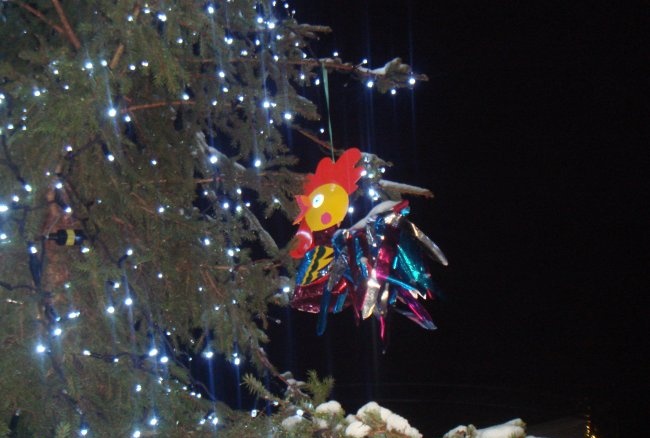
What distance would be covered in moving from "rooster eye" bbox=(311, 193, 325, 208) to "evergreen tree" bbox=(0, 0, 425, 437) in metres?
→ 0.36

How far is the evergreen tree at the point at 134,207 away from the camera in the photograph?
8.02 feet

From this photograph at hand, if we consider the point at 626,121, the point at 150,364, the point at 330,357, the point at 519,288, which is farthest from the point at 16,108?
the point at 330,357

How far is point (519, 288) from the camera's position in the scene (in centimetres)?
730

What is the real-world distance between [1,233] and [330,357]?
6776 millimetres

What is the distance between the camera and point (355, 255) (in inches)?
87.2

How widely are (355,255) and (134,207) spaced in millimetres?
1183

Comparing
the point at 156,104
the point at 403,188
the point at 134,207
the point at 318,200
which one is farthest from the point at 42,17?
the point at 403,188

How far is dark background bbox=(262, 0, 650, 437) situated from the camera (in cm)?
575

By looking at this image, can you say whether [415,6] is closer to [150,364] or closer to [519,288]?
[519,288]

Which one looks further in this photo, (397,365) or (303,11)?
(397,365)

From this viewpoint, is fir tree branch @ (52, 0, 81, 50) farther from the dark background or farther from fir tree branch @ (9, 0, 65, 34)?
the dark background

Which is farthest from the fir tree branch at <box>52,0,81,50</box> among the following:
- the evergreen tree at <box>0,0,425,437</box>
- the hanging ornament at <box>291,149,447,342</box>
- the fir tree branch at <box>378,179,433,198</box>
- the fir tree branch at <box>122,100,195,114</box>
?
the fir tree branch at <box>378,179,433,198</box>

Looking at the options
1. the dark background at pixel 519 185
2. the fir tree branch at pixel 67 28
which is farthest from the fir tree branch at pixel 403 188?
the dark background at pixel 519 185

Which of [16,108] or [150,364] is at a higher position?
[16,108]
